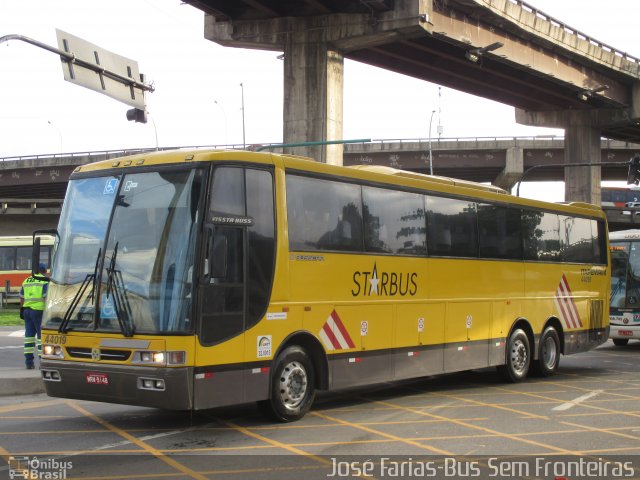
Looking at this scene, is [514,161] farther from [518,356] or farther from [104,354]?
[104,354]

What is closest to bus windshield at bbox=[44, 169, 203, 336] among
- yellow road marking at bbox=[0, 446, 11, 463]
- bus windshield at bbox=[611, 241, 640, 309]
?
yellow road marking at bbox=[0, 446, 11, 463]

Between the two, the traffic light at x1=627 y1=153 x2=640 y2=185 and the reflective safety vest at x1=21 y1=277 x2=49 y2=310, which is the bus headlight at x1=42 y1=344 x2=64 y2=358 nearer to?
the reflective safety vest at x1=21 y1=277 x2=49 y2=310

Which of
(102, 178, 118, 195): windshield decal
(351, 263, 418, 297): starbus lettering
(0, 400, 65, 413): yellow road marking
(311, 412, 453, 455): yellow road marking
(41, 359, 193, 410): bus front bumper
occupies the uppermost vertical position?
(102, 178, 118, 195): windshield decal

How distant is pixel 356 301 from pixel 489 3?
25.8m

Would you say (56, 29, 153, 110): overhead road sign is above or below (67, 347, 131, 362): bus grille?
above

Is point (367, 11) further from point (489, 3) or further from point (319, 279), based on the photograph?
point (319, 279)

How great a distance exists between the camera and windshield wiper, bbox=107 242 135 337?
28.3 feet

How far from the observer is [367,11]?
29.1 m

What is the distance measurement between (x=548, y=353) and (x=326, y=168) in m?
7.40

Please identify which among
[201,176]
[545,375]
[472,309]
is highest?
[201,176]

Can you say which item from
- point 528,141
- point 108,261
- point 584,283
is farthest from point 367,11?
point 528,141

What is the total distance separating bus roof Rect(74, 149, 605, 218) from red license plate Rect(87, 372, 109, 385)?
2454 millimetres

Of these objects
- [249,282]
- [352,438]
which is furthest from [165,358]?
[352,438]

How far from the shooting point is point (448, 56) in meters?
35.7
